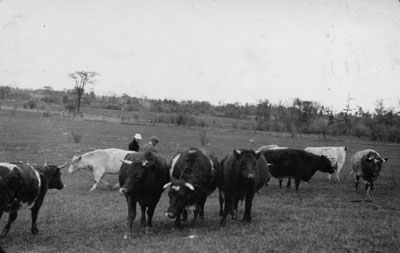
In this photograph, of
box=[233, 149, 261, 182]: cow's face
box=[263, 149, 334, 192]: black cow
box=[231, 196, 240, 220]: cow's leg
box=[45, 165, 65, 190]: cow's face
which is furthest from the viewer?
box=[263, 149, 334, 192]: black cow

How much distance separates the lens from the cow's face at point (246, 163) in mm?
11188

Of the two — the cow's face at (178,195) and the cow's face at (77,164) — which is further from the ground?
the cow's face at (178,195)

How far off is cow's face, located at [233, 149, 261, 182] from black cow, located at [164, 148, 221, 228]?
0.82m

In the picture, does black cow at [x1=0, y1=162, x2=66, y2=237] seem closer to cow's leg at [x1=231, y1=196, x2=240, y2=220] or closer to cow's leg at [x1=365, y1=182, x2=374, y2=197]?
cow's leg at [x1=231, y1=196, x2=240, y2=220]

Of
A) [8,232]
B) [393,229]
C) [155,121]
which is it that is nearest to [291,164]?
[393,229]

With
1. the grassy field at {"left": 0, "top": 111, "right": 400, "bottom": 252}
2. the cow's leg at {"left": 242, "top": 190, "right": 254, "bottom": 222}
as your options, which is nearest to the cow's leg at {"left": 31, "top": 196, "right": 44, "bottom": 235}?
the grassy field at {"left": 0, "top": 111, "right": 400, "bottom": 252}

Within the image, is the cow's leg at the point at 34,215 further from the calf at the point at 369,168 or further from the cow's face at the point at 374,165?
the cow's face at the point at 374,165

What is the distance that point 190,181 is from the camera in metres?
10.7

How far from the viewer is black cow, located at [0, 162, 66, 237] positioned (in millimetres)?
9156

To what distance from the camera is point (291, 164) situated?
1891 centimetres

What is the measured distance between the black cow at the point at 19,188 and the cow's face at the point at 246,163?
5.17m

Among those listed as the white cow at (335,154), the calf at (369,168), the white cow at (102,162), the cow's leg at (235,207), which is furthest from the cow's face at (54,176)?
the white cow at (335,154)

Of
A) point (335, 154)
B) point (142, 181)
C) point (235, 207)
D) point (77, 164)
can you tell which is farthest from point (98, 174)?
point (335, 154)

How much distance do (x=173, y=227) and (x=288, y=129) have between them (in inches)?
2659
